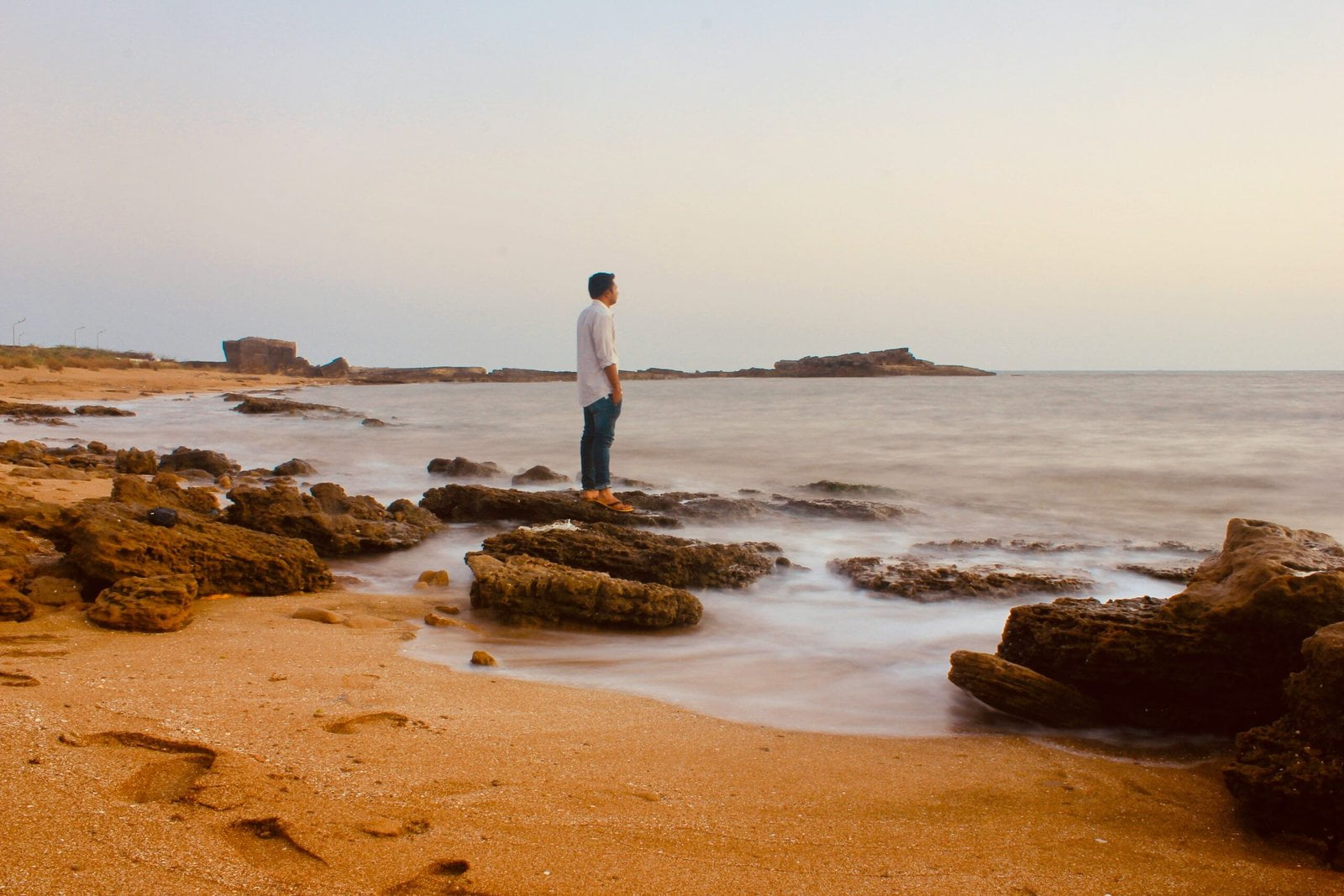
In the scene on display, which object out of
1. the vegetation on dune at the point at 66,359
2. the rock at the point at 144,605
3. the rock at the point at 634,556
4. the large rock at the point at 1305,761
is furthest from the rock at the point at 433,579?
the vegetation on dune at the point at 66,359

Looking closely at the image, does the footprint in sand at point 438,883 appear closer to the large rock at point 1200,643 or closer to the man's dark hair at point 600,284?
the large rock at point 1200,643

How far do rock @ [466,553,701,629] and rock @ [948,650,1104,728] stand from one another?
5.57 feet

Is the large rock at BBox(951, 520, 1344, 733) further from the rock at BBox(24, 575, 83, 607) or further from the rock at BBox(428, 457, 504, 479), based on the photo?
the rock at BBox(428, 457, 504, 479)

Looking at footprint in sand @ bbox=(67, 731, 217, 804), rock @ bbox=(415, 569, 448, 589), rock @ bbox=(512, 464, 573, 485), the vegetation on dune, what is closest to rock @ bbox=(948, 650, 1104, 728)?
footprint in sand @ bbox=(67, 731, 217, 804)

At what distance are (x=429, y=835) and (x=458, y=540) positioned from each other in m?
4.97

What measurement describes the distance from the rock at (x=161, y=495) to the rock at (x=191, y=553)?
119 centimetres

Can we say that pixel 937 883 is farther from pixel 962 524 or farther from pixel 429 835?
pixel 962 524

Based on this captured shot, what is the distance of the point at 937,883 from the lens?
7.00ft

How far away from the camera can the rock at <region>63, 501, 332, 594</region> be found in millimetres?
4238

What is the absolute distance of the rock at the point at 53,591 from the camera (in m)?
3.98

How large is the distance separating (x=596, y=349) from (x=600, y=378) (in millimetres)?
239

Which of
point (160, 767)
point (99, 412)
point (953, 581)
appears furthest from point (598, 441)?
point (99, 412)

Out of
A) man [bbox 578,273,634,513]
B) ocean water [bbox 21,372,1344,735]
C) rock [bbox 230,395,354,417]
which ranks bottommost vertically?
ocean water [bbox 21,372,1344,735]

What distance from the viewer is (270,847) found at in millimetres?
1977
